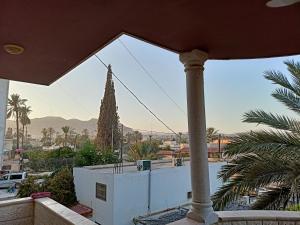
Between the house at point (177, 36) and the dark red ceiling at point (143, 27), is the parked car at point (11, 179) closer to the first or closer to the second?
the house at point (177, 36)

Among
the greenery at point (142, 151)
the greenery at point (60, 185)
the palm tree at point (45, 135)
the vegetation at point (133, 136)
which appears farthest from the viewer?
the palm tree at point (45, 135)

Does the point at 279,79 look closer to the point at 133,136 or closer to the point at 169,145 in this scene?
the point at 169,145

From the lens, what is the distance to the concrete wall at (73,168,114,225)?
388 inches

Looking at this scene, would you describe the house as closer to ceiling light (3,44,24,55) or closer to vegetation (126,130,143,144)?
ceiling light (3,44,24,55)

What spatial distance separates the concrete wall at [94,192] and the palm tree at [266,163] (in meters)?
7.11

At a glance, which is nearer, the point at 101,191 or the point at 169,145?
the point at 101,191

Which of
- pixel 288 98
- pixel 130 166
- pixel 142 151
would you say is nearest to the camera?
pixel 288 98

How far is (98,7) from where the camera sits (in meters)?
1.33

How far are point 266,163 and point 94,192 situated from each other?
30.0 feet

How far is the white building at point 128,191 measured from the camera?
32.1 feet

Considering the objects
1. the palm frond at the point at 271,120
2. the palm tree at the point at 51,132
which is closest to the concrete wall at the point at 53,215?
the palm frond at the point at 271,120

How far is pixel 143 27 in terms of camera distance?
5.36ft

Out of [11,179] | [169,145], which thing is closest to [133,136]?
[169,145]

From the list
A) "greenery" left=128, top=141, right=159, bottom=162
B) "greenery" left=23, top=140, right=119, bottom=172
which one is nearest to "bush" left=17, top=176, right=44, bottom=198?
"greenery" left=23, top=140, right=119, bottom=172
